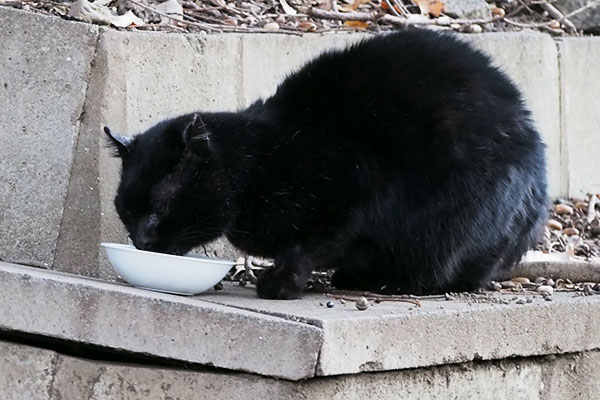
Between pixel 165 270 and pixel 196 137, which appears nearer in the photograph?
pixel 165 270

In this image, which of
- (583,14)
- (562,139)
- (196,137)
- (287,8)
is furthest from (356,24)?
(196,137)

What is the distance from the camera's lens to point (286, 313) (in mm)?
3420

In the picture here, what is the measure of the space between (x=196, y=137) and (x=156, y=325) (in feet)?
2.36

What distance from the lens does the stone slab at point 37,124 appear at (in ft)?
14.2

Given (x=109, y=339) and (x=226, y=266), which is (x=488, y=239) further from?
(x=109, y=339)

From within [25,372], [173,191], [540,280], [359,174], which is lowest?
[25,372]

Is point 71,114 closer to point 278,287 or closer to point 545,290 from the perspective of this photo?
point 278,287

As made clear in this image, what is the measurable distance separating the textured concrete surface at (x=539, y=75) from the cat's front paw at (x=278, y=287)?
2.39 m

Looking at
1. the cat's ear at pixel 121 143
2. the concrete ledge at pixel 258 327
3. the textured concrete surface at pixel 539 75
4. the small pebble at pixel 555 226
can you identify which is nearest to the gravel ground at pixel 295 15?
the textured concrete surface at pixel 539 75

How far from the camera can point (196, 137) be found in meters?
3.81

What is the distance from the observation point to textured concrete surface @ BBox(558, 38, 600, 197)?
6.43m

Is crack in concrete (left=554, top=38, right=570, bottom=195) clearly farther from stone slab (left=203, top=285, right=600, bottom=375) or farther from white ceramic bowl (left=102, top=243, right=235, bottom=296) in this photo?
white ceramic bowl (left=102, top=243, right=235, bottom=296)

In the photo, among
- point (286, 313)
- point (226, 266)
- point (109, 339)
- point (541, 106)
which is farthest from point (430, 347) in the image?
point (541, 106)

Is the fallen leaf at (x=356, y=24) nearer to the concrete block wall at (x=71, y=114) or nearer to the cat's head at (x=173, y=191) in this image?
the concrete block wall at (x=71, y=114)
